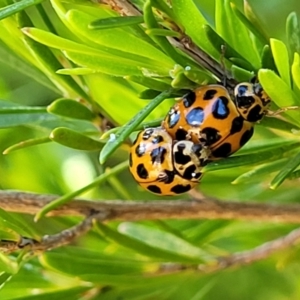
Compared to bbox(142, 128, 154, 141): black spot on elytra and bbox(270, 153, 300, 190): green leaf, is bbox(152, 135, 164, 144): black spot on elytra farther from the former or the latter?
bbox(270, 153, 300, 190): green leaf

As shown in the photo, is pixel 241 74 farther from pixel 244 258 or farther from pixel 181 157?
pixel 244 258

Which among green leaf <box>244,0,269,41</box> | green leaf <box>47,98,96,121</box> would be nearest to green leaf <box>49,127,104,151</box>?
green leaf <box>47,98,96,121</box>

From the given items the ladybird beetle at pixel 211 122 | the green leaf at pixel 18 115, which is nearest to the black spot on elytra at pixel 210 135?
the ladybird beetle at pixel 211 122

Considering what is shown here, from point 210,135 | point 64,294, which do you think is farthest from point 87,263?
point 210,135

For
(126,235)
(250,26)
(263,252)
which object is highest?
(250,26)

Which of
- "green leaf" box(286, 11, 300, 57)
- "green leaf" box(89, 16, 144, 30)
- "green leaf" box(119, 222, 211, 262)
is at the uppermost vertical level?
"green leaf" box(89, 16, 144, 30)

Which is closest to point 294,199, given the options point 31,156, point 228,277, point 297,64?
point 228,277
